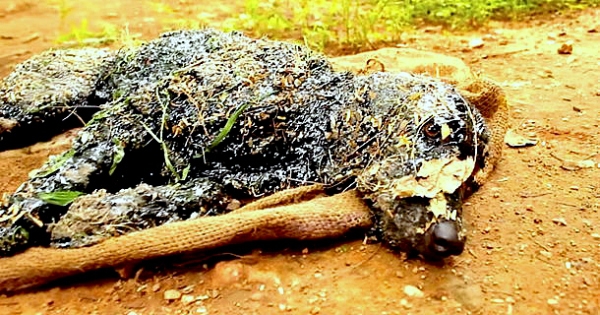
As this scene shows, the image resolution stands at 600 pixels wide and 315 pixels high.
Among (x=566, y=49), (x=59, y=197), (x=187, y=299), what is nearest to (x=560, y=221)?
(x=187, y=299)

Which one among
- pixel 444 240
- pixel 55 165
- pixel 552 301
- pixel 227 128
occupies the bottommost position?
pixel 552 301

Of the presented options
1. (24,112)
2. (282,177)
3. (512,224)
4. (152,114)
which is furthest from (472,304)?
(24,112)

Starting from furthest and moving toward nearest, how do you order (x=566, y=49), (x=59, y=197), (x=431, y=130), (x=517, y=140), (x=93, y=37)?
(x=93, y=37), (x=566, y=49), (x=517, y=140), (x=59, y=197), (x=431, y=130)

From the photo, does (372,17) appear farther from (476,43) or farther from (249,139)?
(249,139)

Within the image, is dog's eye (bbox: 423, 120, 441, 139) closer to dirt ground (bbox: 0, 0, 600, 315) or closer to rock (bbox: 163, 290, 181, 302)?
dirt ground (bbox: 0, 0, 600, 315)

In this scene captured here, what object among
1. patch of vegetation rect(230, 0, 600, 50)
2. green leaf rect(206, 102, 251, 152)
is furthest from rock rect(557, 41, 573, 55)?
green leaf rect(206, 102, 251, 152)

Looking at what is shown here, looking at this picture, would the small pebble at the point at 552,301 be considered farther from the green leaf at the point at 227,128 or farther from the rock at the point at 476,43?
the rock at the point at 476,43

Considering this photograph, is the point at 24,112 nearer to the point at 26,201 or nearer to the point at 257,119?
the point at 26,201

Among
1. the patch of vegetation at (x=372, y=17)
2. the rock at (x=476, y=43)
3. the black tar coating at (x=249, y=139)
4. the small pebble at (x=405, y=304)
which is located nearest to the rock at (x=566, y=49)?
the rock at (x=476, y=43)
